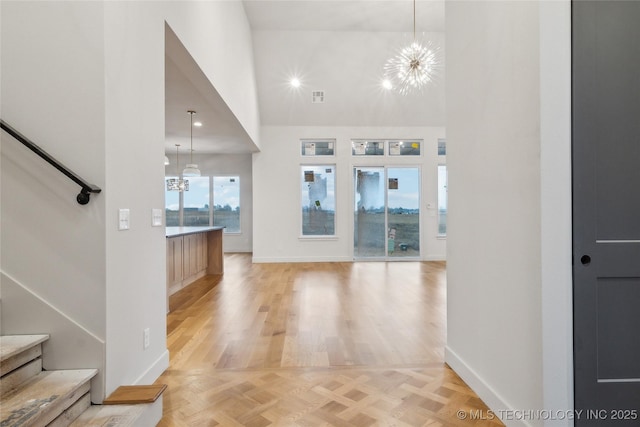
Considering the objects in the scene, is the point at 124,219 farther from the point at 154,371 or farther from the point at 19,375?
the point at 154,371

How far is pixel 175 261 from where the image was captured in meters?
4.78

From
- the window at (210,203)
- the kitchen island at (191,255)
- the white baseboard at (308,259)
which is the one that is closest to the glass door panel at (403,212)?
→ the white baseboard at (308,259)

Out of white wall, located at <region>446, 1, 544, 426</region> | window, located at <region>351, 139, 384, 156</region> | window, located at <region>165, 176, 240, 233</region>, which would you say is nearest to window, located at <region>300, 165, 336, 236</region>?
window, located at <region>351, 139, 384, 156</region>

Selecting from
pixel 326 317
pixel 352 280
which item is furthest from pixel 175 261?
pixel 352 280

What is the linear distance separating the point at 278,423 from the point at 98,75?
2138 millimetres

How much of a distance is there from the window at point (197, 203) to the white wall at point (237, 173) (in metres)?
0.45

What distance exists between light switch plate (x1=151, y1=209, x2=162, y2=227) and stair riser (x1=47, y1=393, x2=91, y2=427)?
3.50ft

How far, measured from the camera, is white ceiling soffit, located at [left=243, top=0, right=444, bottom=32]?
5.88 meters

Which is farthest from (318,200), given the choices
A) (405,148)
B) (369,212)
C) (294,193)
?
(405,148)

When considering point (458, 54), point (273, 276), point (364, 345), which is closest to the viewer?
point (458, 54)

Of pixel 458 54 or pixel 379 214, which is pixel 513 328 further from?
pixel 379 214

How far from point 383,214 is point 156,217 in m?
6.45

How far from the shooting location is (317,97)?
7664mm

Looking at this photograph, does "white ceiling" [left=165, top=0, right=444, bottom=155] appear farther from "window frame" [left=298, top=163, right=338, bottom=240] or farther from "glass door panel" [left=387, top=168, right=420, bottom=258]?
"glass door panel" [left=387, top=168, right=420, bottom=258]
